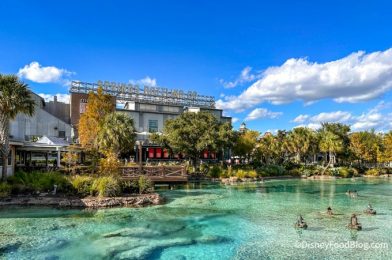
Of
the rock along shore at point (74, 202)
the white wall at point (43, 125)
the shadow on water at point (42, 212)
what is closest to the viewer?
the shadow on water at point (42, 212)

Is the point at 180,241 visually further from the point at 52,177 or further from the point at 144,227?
the point at 52,177

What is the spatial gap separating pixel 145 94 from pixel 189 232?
61364 mm

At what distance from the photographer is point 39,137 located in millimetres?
46531

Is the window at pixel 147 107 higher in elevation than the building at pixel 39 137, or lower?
higher

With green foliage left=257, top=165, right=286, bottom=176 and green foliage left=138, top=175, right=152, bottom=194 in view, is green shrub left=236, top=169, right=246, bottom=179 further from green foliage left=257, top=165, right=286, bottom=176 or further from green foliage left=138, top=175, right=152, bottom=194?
green foliage left=138, top=175, right=152, bottom=194

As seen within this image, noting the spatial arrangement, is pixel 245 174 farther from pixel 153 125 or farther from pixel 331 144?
pixel 153 125

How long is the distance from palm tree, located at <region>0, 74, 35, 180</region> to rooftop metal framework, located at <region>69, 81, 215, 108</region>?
4262 cm

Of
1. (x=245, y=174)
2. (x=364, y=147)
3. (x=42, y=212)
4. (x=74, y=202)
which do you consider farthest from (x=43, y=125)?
(x=364, y=147)

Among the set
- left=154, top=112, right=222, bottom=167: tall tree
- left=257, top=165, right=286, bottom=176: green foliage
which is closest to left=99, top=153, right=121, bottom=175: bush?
left=154, top=112, right=222, bottom=167: tall tree

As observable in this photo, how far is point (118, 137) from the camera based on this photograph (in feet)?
131

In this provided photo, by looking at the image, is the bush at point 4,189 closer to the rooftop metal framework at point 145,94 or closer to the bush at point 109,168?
the bush at point 109,168

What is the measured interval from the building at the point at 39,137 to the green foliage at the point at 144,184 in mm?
10203

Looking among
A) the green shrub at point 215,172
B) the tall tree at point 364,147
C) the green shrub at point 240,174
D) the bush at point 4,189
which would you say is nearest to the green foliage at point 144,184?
the bush at point 4,189

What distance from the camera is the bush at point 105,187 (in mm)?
26906
